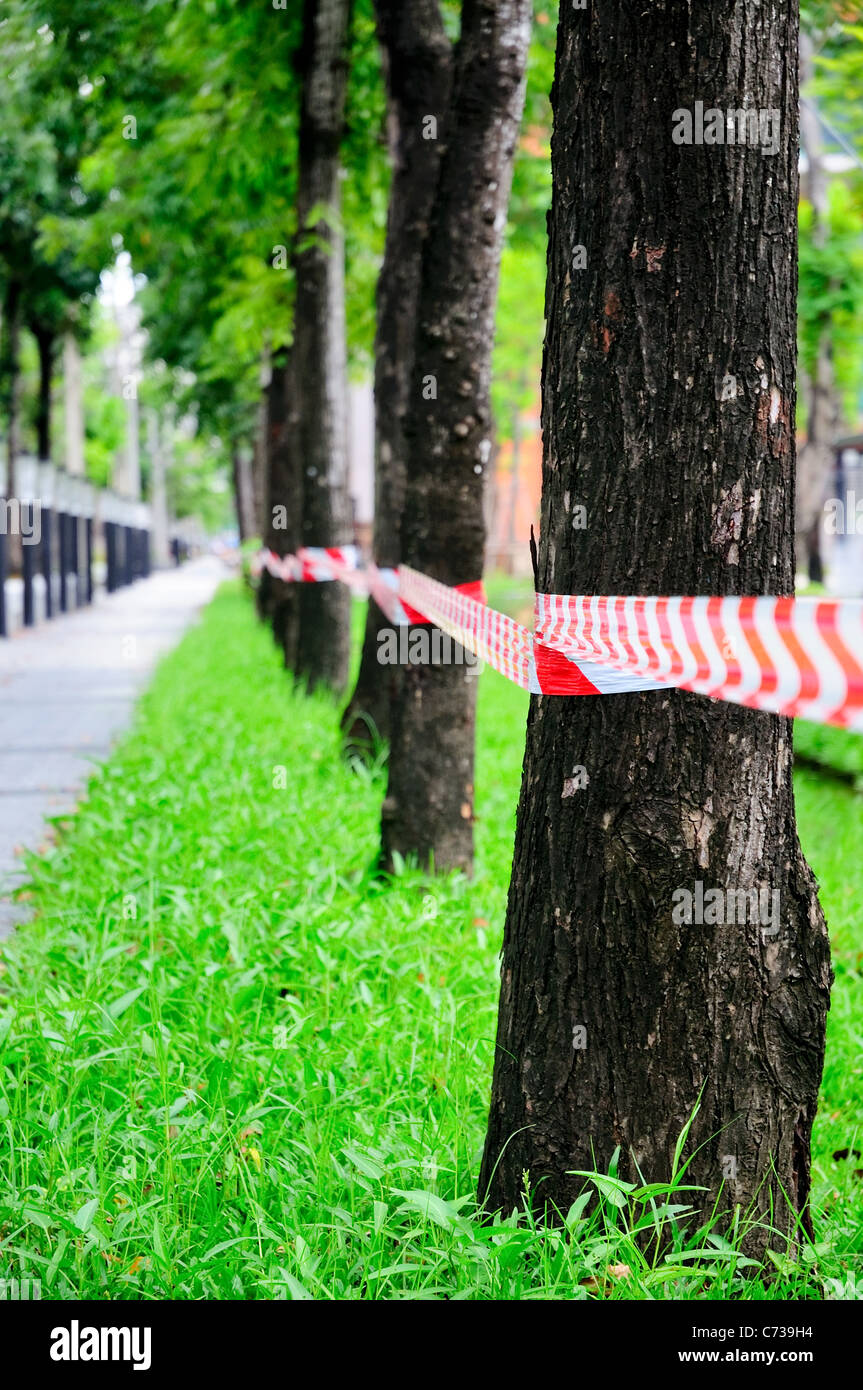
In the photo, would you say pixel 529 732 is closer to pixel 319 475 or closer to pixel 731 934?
pixel 731 934

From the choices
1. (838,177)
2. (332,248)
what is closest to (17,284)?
(838,177)

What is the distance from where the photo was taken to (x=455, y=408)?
18.0 feet

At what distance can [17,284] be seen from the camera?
27.8 metres

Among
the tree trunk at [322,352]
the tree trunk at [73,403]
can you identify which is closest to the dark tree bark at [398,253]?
the tree trunk at [322,352]

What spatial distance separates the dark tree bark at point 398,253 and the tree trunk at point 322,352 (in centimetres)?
209

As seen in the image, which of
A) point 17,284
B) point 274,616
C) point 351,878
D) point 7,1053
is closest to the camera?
point 7,1053

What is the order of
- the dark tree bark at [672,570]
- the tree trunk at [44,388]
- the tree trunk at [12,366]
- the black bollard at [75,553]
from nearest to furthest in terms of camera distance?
the dark tree bark at [672,570]
the black bollard at [75,553]
the tree trunk at [12,366]
the tree trunk at [44,388]

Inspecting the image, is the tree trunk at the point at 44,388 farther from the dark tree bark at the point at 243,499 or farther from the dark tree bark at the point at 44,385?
the dark tree bark at the point at 243,499

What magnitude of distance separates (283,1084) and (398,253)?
564 cm

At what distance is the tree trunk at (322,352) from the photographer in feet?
33.9

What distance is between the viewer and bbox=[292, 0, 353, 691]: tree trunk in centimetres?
1032

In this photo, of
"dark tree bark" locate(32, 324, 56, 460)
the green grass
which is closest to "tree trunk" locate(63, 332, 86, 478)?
"dark tree bark" locate(32, 324, 56, 460)

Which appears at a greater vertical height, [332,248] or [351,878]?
[332,248]
